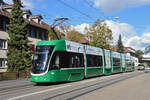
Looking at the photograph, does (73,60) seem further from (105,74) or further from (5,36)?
(5,36)

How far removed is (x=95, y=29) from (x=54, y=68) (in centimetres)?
3047

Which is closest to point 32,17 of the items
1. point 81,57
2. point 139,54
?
point 81,57

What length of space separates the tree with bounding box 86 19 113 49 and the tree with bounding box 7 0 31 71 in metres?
17.1

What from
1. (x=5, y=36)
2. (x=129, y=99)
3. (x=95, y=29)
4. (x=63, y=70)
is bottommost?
(x=129, y=99)

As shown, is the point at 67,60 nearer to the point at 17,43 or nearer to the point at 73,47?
the point at 73,47

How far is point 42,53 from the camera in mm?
15141

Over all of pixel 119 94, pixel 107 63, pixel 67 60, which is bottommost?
pixel 119 94

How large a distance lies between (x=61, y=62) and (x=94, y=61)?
720cm

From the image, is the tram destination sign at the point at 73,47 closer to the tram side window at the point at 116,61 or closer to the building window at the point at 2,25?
the tram side window at the point at 116,61

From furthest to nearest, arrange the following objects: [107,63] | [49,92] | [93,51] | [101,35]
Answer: [101,35] < [107,63] < [93,51] < [49,92]

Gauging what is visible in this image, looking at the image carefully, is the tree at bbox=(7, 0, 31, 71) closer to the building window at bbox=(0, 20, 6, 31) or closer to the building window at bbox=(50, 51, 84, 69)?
the building window at bbox=(0, 20, 6, 31)

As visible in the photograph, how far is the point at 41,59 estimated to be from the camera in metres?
14.9

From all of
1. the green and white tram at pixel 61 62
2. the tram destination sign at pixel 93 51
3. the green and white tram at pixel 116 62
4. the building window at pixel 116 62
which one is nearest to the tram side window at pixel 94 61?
the green and white tram at pixel 61 62

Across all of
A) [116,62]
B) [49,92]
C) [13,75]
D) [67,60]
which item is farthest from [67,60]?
[116,62]
